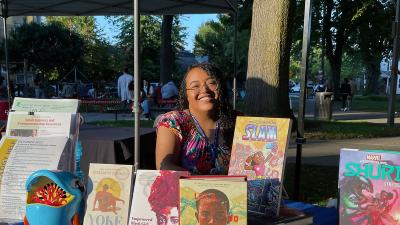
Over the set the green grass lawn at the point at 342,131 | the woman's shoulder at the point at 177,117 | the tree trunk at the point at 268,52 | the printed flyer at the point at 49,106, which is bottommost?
the green grass lawn at the point at 342,131

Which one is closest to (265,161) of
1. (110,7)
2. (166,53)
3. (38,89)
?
(110,7)

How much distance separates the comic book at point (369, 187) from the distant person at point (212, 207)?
538 millimetres

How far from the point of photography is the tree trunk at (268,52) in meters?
6.29

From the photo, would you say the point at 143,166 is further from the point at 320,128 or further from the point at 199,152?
the point at 320,128

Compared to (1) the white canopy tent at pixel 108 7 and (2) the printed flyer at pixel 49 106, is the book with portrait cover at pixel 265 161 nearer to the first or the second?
(2) the printed flyer at pixel 49 106

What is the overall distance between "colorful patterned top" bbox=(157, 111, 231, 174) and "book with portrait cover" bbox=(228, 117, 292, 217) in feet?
1.49

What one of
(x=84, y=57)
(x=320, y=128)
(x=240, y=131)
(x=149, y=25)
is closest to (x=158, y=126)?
(x=240, y=131)

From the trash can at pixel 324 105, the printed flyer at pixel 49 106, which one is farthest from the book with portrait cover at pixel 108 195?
the trash can at pixel 324 105

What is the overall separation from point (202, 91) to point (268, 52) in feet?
13.3

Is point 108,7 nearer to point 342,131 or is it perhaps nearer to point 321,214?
point 321,214

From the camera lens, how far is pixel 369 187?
68.9 inches

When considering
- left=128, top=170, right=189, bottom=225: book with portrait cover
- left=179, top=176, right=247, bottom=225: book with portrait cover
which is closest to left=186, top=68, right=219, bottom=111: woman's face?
left=128, top=170, right=189, bottom=225: book with portrait cover

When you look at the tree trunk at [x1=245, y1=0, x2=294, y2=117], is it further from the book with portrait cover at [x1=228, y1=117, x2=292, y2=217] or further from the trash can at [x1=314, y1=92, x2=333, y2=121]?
the trash can at [x1=314, y1=92, x2=333, y2=121]

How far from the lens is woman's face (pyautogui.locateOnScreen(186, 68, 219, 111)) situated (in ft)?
7.98
